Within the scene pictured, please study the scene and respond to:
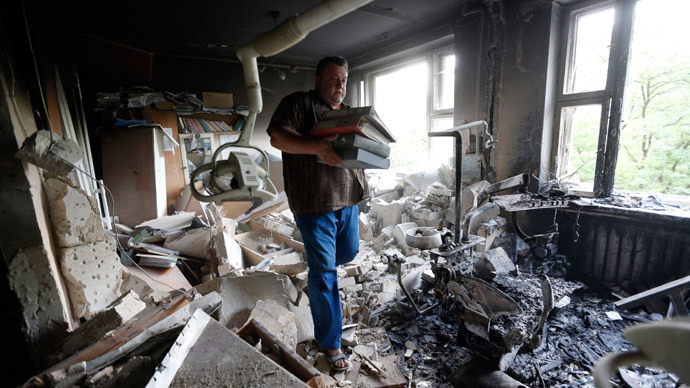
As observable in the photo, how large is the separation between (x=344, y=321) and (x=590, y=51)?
3418mm

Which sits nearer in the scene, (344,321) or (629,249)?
(344,321)

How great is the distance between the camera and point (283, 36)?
3.01 ft

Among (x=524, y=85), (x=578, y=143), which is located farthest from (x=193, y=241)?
(x=578, y=143)

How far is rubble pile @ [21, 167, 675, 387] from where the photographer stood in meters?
1.16

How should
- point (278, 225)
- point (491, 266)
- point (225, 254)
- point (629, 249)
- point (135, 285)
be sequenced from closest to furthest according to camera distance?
point (135, 285) → point (491, 266) → point (629, 249) → point (225, 254) → point (278, 225)

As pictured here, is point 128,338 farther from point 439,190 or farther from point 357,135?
point 439,190

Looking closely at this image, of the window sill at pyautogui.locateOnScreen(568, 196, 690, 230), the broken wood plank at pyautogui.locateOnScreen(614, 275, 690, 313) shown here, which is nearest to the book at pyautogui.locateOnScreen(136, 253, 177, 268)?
the broken wood plank at pyautogui.locateOnScreen(614, 275, 690, 313)

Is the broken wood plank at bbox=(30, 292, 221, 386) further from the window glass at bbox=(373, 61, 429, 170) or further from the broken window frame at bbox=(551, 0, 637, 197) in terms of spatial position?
the window glass at bbox=(373, 61, 429, 170)

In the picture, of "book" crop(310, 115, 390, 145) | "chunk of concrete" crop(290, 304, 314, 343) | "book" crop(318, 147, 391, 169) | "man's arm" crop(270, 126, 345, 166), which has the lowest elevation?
"chunk of concrete" crop(290, 304, 314, 343)

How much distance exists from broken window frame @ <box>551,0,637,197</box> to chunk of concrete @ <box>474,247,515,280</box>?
135 cm

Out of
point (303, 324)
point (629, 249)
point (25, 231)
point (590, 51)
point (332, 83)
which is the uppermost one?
point (590, 51)

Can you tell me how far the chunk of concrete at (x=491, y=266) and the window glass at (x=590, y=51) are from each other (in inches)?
74.9

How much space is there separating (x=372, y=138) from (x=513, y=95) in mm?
2743

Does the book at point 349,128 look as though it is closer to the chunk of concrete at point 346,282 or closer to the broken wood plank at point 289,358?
the broken wood plank at point 289,358
